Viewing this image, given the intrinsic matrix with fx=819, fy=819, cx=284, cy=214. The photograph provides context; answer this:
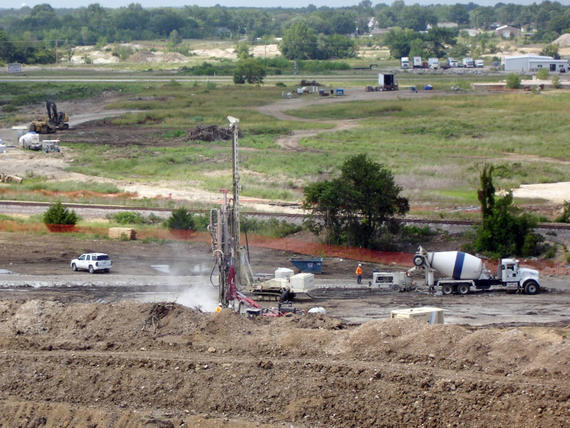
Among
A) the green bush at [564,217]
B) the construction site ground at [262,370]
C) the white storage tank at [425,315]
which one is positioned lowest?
the green bush at [564,217]

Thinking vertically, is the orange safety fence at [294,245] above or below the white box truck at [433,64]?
below

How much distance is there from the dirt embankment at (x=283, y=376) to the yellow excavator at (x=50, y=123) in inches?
2914

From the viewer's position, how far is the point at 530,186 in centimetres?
6512

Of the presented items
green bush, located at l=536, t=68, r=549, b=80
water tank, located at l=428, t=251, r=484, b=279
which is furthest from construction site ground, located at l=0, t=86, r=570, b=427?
green bush, located at l=536, t=68, r=549, b=80

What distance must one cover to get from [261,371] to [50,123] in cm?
8263

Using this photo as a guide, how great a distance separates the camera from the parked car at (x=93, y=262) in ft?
135

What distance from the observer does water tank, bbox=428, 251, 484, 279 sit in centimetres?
3794

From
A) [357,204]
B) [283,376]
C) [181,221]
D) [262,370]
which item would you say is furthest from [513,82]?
[283,376]

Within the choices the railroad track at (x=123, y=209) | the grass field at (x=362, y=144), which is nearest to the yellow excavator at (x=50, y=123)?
the grass field at (x=362, y=144)

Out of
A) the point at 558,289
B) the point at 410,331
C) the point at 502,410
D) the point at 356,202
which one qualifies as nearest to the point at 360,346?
the point at 410,331

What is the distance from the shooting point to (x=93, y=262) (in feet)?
135

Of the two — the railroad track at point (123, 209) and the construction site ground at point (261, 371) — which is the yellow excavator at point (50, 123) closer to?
the railroad track at point (123, 209)

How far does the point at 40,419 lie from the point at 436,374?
9753 mm

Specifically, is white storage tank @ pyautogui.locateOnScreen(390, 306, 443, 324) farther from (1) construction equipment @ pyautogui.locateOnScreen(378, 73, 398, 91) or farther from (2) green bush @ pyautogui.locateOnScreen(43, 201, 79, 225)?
(1) construction equipment @ pyautogui.locateOnScreen(378, 73, 398, 91)
